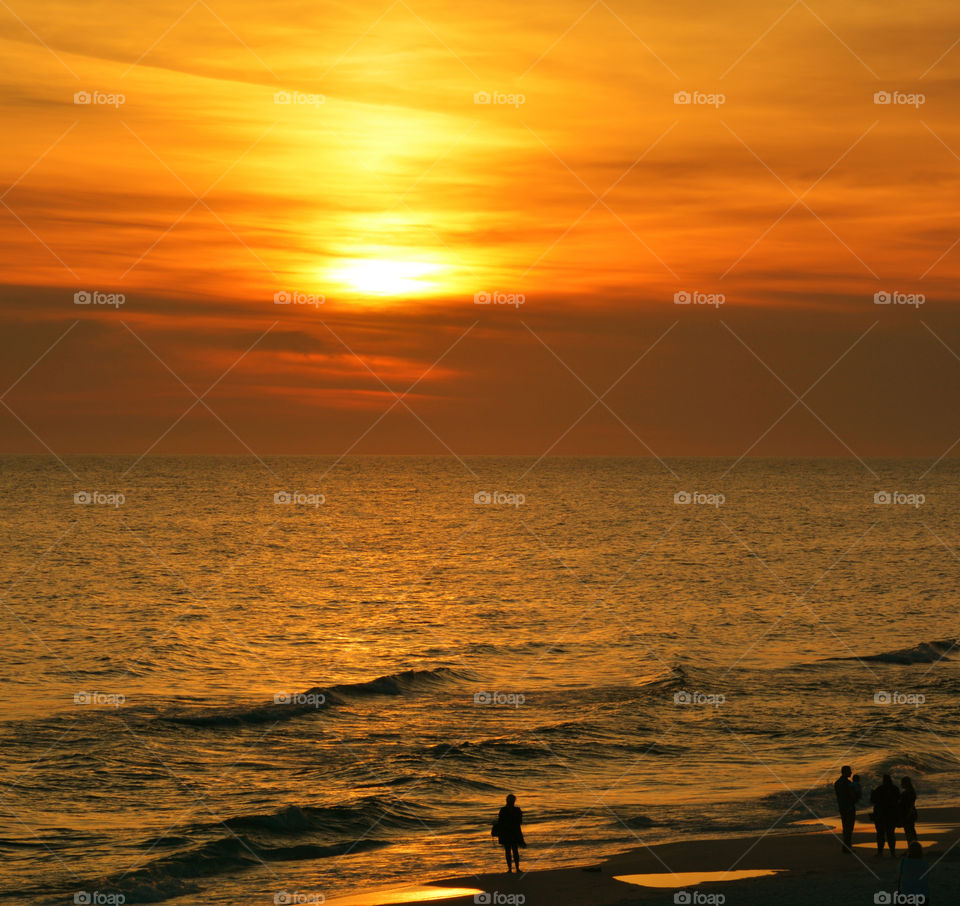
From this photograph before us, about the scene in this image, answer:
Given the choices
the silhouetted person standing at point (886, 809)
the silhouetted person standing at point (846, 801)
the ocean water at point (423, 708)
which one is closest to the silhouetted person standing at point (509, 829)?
the ocean water at point (423, 708)

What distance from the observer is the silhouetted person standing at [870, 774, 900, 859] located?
62.0 feet

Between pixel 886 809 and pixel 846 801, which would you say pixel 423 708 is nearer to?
pixel 846 801

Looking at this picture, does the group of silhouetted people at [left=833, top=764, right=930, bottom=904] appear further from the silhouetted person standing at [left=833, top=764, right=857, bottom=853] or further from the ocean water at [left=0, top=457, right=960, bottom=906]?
the ocean water at [left=0, top=457, right=960, bottom=906]

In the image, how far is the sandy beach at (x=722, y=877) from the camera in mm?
17625

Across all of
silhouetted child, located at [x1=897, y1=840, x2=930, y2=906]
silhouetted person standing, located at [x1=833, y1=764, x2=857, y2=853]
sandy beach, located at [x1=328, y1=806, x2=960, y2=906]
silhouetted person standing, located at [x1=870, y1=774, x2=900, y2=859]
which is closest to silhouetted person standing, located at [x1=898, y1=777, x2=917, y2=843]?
silhouetted person standing, located at [x1=870, y1=774, x2=900, y2=859]

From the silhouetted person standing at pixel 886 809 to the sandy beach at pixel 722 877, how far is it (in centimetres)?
36

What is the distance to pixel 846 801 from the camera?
→ 19812mm

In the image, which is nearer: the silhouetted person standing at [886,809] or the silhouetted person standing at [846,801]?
the silhouetted person standing at [886,809]

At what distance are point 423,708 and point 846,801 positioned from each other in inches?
801

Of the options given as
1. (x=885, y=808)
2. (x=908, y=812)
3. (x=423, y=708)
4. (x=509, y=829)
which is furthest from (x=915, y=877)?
(x=423, y=708)

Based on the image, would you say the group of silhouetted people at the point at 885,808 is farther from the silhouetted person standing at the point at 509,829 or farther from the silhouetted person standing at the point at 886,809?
the silhouetted person standing at the point at 509,829

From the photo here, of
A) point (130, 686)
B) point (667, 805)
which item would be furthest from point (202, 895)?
point (130, 686)

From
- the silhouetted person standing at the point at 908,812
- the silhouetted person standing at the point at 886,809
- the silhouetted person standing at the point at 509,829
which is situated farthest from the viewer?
the silhouetted person standing at the point at 509,829

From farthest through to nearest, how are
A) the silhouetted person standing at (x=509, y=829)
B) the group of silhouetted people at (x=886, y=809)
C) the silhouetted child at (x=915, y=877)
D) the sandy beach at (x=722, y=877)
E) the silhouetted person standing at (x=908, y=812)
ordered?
the silhouetted person standing at (x=509, y=829)
the group of silhouetted people at (x=886, y=809)
the silhouetted person standing at (x=908, y=812)
the sandy beach at (x=722, y=877)
the silhouetted child at (x=915, y=877)
